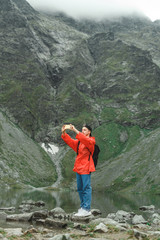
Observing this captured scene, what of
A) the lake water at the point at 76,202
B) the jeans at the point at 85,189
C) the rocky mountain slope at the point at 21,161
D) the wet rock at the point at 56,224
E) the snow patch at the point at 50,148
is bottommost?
the wet rock at the point at 56,224

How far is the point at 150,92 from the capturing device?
17588cm

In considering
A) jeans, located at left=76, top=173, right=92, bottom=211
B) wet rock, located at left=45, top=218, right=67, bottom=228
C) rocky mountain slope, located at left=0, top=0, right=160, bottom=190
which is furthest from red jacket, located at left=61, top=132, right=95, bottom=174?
rocky mountain slope, located at left=0, top=0, right=160, bottom=190

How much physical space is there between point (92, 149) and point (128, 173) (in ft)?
254

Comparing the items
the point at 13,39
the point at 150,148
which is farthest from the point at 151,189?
the point at 13,39

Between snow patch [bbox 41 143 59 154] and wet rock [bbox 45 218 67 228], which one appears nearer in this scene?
wet rock [bbox 45 218 67 228]

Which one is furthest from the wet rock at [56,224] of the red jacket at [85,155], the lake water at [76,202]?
the lake water at [76,202]

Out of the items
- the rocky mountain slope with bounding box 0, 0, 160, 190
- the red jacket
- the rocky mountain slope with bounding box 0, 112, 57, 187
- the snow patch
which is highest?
the rocky mountain slope with bounding box 0, 0, 160, 190

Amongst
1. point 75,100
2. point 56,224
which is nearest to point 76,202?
point 56,224

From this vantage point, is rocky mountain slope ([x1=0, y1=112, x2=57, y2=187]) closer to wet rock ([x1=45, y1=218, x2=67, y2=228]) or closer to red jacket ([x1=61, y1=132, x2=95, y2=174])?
red jacket ([x1=61, y1=132, x2=95, y2=174])

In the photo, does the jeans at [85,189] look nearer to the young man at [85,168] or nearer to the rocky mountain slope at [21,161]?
the young man at [85,168]

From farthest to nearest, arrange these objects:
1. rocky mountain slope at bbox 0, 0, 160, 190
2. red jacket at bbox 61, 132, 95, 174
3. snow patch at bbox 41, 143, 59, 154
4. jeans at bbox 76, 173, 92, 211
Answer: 1. rocky mountain slope at bbox 0, 0, 160, 190
2. snow patch at bbox 41, 143, 59, 154
3. jeans at bbox 76, 173, 92, 211
4. red jacket at bbox 61, 132, 95, 174

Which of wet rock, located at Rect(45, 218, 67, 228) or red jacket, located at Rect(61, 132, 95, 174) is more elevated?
red jacket, located at Rect(61, 132, 95, 174)

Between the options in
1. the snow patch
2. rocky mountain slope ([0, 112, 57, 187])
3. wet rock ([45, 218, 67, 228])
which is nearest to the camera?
wet rock ([45, 218, 67, 228])

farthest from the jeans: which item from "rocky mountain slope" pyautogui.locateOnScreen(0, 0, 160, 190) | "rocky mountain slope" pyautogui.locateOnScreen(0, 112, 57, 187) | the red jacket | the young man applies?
"rocky mountain slope" pyautogui.locateOnScreen(0, 0, 160, 190)
